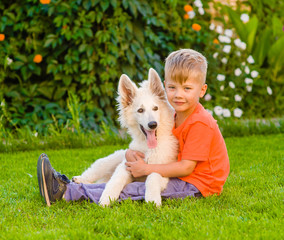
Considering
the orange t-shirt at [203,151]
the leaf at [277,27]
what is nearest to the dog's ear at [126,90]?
the orange t-shirt at [203,151]

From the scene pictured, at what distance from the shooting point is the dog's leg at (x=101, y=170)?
395 cm

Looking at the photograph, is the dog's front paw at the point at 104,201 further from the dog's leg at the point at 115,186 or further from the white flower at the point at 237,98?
the white flower at the point at 237,98

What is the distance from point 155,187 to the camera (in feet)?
10.5

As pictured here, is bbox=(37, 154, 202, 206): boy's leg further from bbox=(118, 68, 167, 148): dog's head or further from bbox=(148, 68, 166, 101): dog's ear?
bbox=(148, 68, 166, 101): dog's ear

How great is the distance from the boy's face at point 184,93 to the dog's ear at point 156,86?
21 centimetres

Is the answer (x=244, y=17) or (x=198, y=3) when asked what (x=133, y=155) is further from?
(x=244, y=17)

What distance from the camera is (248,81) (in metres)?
7.20

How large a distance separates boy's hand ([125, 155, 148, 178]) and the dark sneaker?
57 cm

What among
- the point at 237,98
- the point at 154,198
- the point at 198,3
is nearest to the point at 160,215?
the point at 154,198

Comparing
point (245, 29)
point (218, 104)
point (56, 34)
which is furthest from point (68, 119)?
point (245, 29)

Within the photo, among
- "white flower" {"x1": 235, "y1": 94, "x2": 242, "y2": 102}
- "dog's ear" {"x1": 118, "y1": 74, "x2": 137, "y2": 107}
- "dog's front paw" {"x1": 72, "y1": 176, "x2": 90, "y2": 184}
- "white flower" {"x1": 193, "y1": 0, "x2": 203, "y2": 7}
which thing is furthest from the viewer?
"white flower" {"x1": 193, "y1": 0, "x2": 203, "y2": 7}

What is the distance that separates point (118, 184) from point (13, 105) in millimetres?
3477

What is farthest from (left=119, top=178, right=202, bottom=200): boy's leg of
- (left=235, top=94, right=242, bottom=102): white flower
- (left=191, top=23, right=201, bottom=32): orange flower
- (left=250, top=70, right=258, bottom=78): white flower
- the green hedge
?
(left=191, top=23, right=201, bottom=32): orange flower

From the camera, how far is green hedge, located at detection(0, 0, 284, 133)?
6.04 meters
